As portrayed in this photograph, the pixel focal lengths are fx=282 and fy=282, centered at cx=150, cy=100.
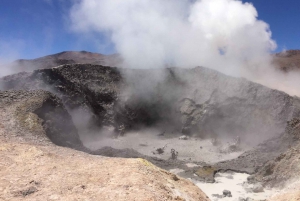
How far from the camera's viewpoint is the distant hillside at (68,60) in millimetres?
66244

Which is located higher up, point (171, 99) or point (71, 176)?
point (171, 99)

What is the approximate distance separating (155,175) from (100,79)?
25.9 metres

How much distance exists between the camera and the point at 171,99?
35969 mm

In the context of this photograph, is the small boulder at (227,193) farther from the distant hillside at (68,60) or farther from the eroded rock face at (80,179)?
the distant hillside at (68,60)

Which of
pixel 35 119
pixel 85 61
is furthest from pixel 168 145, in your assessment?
pixel 85 61

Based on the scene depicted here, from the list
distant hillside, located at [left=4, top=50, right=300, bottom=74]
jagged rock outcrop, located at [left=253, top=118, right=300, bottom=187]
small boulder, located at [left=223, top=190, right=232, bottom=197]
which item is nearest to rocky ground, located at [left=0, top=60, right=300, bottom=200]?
jagged rock outcrop, located at [left=253, top=118, right=300, bottom=187]

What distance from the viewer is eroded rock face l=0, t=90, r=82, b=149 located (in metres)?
16.7

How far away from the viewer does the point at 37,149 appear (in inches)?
532

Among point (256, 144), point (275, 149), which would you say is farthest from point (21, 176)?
point (256, 144)

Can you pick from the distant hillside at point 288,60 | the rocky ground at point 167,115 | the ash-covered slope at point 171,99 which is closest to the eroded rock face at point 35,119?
the rocky ground at point 167,115

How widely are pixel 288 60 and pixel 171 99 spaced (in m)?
56.7

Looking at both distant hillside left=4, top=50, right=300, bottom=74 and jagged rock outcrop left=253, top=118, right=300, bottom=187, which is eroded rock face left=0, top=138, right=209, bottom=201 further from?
distant hillside left=4, top=50, right=300, bottom=74

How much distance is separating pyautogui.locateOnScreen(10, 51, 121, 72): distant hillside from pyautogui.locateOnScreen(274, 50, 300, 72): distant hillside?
140ft

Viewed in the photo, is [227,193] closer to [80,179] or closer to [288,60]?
[80,179]
